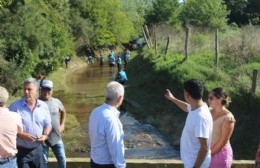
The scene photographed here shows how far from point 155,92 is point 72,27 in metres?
30.0

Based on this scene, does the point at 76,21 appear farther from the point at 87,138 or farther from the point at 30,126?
the point at 30,126

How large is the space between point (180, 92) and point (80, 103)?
320 inches

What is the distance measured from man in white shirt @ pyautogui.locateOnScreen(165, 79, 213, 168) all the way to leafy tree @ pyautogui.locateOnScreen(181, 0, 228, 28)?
4378 centimetres

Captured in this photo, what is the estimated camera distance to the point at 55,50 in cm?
3347

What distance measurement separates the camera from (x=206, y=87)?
17.8 metres

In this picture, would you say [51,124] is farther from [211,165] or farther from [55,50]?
[55,50]

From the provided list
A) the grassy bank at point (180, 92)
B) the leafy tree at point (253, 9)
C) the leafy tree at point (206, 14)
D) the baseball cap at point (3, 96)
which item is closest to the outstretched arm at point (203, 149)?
the baseball cap at point (3, 96)

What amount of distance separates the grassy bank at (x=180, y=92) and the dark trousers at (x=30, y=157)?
8.76 meters

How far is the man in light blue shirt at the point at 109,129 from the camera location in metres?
5.05

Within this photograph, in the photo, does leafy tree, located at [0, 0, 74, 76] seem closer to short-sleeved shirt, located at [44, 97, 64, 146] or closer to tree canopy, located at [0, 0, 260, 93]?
tree canopy, located at [0, 0, 260, 93]

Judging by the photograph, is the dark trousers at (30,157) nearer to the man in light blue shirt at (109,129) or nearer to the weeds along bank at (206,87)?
the man in light blue shirt at (109,129)

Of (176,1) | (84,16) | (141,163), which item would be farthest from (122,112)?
(176,1)

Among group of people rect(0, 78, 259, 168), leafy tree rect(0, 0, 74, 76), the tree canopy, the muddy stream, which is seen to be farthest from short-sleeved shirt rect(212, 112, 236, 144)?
leafy tree rect(0, 0, 74, 76)

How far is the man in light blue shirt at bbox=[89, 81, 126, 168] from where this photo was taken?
5055 mm
